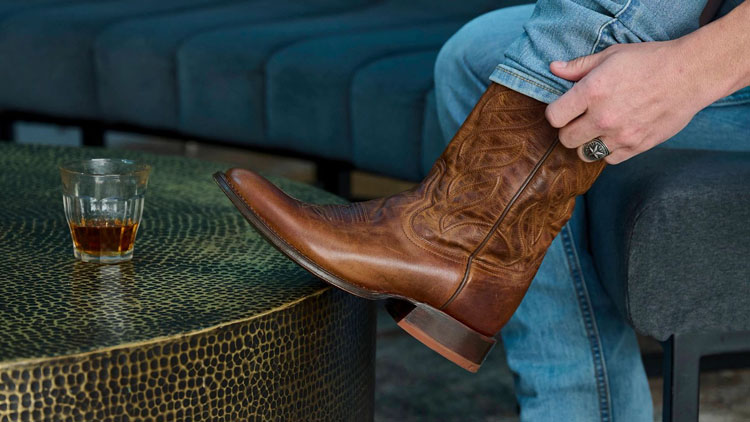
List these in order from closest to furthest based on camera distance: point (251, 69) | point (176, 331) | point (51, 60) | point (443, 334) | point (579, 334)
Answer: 1. point (176, 331)
2. point (443, 334)
3. point (579, 334)
4. point (251, 69)
5. point (51, 60)

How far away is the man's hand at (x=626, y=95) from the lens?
0.79 metres

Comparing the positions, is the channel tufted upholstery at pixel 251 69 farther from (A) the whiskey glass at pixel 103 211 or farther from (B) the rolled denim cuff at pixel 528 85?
(A) the whiskey glass at pixel 103 211

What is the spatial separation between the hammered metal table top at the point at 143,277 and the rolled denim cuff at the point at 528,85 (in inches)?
9.7

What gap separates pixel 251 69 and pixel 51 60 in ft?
1.77

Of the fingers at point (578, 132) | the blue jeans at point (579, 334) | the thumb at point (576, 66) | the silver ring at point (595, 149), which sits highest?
the thumb at point (576, 66)

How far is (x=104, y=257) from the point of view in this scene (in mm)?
773

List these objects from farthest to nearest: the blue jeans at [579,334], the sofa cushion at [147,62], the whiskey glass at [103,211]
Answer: the sofa cushion at [147,62]
the blue jeans at [579,334]
the whiskey glass at [103,211]

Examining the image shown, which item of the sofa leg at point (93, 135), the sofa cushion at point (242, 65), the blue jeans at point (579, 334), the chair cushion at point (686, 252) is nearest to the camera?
the chair cushion at point (686, 252)

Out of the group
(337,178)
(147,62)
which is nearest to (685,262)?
(337,178)

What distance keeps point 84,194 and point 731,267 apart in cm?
58

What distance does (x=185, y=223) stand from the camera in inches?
35.7

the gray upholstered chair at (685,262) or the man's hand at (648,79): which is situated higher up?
the man's hand at (648,79)

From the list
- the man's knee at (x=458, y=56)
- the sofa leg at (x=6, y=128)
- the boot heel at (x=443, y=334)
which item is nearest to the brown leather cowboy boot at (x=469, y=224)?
the boot heel at (x=443, y=334)

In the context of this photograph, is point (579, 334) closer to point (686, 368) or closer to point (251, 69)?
point (686, 368)
